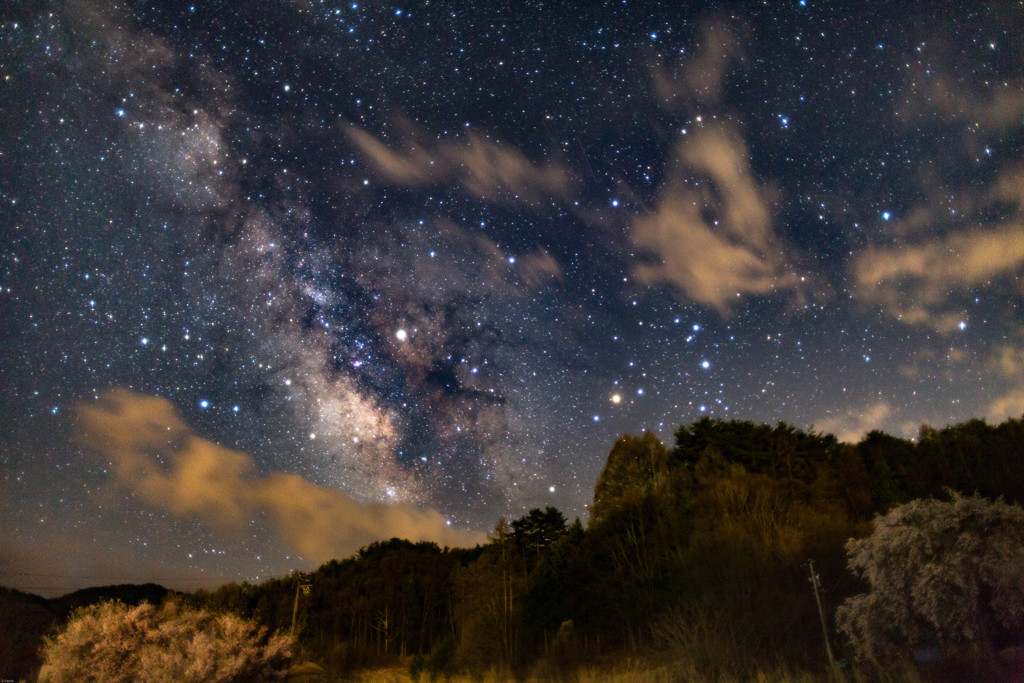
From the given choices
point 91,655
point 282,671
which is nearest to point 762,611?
point 282,671

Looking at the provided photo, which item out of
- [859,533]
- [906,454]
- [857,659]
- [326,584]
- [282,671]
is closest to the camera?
[857,659]

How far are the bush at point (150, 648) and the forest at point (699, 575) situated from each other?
462 centimetres

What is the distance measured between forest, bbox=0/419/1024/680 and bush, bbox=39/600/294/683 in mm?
4623

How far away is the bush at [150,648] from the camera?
25844 millimetres

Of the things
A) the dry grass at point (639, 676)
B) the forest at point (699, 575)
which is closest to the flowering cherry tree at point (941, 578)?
the forest at point (699, 575)

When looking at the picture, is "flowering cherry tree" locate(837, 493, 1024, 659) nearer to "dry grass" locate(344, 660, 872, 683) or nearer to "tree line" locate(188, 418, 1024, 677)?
"dry grass" locate(344, 660, 872, 683)

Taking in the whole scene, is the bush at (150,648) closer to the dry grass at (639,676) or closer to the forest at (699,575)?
the forest at (699,575)

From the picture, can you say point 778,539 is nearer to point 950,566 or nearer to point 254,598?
point 950,566

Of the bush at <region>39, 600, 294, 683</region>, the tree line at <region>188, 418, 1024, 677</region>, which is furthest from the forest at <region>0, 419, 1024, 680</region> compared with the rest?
the bush at <region>39, 600, 294, 683</region>

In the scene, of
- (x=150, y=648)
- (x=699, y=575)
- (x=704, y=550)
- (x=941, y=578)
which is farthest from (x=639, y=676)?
(x=150, y=648)

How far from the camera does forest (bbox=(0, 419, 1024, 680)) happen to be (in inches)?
1132

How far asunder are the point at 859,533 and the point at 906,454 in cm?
2398

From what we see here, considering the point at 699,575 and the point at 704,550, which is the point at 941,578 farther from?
the point at 704,550

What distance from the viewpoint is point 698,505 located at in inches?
1804
